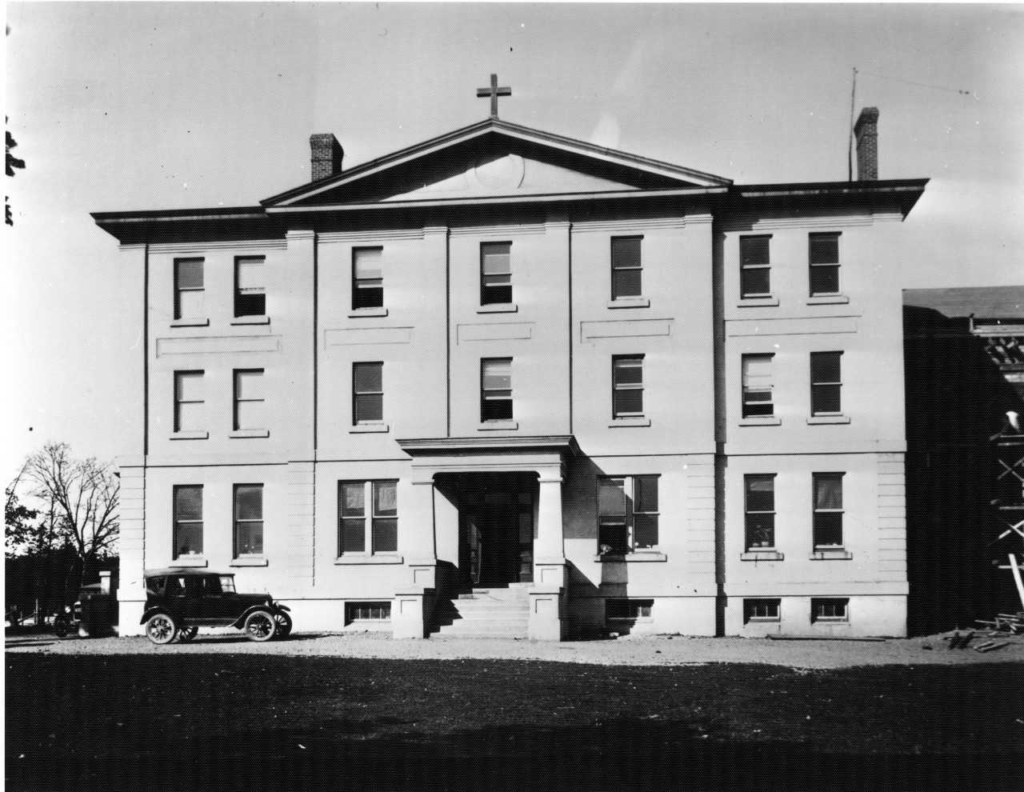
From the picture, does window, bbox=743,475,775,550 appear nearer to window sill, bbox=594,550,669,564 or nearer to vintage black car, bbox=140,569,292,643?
window sill, bbox=594,550,669,564

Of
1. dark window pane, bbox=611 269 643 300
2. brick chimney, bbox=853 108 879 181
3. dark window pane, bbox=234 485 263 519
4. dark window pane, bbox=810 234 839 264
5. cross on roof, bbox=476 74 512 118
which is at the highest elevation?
cross on roof, bbox=476 74 512 118

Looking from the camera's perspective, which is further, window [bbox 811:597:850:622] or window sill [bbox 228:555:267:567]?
window sill [bbox 228:555:267:567]

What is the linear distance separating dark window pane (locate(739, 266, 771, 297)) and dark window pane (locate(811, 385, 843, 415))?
2.78 m

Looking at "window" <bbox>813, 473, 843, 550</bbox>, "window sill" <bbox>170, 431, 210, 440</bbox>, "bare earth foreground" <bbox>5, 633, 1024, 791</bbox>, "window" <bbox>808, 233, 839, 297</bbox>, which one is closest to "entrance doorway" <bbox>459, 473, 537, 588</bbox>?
"window sill" <bbox>170, 431, 210, 440</bbox>

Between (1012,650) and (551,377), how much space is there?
39.2ft

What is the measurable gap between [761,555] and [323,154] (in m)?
15.6

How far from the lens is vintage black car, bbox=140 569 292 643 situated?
2466 cm

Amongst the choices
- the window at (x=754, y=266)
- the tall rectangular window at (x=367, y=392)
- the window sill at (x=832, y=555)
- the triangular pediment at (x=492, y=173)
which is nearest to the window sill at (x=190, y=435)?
the tall rectangular window at (x=367, y=392)

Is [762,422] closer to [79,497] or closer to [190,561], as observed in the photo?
[190,561]

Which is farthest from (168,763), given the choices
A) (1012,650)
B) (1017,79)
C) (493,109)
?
(493,109)

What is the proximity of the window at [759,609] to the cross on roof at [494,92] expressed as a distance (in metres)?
13.6

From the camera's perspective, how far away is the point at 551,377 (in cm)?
2772

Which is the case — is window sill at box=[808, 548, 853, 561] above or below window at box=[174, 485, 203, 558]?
below

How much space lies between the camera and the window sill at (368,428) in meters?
28.1
